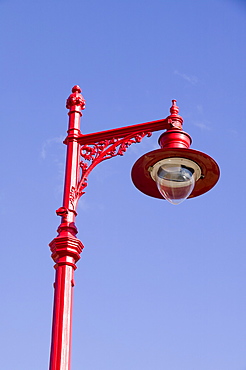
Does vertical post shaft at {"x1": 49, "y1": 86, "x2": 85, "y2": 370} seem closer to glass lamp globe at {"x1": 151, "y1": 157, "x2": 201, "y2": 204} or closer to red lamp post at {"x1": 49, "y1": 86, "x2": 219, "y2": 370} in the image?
red lamp post at {"x1": 49, "y1": 86, "x2": 219, "y2": 370}

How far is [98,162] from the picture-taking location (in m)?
8.39

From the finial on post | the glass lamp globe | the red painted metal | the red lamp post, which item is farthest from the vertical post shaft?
the glass lamp globe

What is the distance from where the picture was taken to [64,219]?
7703 mm

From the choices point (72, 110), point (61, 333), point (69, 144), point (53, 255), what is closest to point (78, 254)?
point (53, 255)

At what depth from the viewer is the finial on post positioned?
8.95 m

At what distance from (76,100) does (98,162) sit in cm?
96

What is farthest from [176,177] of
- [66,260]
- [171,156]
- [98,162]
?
[66,260]

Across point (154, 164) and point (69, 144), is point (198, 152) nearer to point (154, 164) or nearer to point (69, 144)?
point (154, 164)

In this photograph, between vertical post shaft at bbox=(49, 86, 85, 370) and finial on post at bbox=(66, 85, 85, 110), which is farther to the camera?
finial on post at bbox=(66, 85, 85, 110)

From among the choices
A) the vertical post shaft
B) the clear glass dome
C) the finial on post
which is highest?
the finial on post

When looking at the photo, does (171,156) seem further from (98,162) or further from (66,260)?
(66,260)

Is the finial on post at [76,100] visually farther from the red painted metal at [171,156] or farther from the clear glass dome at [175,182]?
the clear glass dome at [175,182]

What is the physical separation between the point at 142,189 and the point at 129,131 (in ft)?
2.20

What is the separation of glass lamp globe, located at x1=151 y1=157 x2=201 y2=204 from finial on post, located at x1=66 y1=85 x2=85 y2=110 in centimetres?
136
